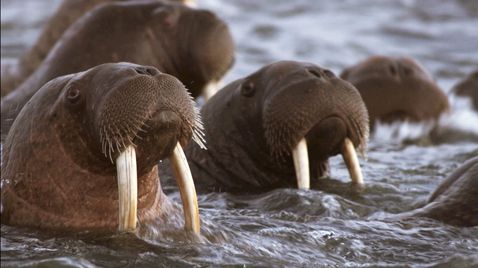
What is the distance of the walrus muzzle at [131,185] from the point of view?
536 cm

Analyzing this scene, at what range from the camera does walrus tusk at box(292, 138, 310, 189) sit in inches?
287

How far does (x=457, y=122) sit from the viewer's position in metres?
12.1

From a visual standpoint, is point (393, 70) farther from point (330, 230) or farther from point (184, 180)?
point (184, 180)

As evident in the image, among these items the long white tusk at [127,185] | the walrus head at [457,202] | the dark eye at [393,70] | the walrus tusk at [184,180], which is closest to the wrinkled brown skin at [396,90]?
the dark eye at [393,70]

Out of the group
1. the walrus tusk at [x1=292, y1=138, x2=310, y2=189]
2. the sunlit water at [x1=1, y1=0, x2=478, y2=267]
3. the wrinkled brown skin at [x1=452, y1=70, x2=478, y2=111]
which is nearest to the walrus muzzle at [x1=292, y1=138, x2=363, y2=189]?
the walrus tusk at [x1=292, y1=138, x2=310, y2=189]

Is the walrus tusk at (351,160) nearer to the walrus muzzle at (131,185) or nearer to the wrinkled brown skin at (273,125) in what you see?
the wrinkled brown skin at (273,125)

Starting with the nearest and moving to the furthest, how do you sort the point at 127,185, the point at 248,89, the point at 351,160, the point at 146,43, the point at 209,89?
the point at 127,185, the point at 351,160, the point at 248,89, the point at 146,43, the point at 209,89

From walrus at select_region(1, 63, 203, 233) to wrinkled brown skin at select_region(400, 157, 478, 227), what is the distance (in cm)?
153

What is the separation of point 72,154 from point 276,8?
16.0 metres

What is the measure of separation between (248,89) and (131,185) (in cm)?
238

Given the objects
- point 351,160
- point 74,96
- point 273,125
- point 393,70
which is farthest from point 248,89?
point 393,70

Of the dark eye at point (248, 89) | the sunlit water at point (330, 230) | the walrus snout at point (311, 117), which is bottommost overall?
the sunlit water at point (330, 230)

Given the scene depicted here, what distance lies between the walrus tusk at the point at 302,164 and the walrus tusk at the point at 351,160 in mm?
254

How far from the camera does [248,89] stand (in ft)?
25.0
